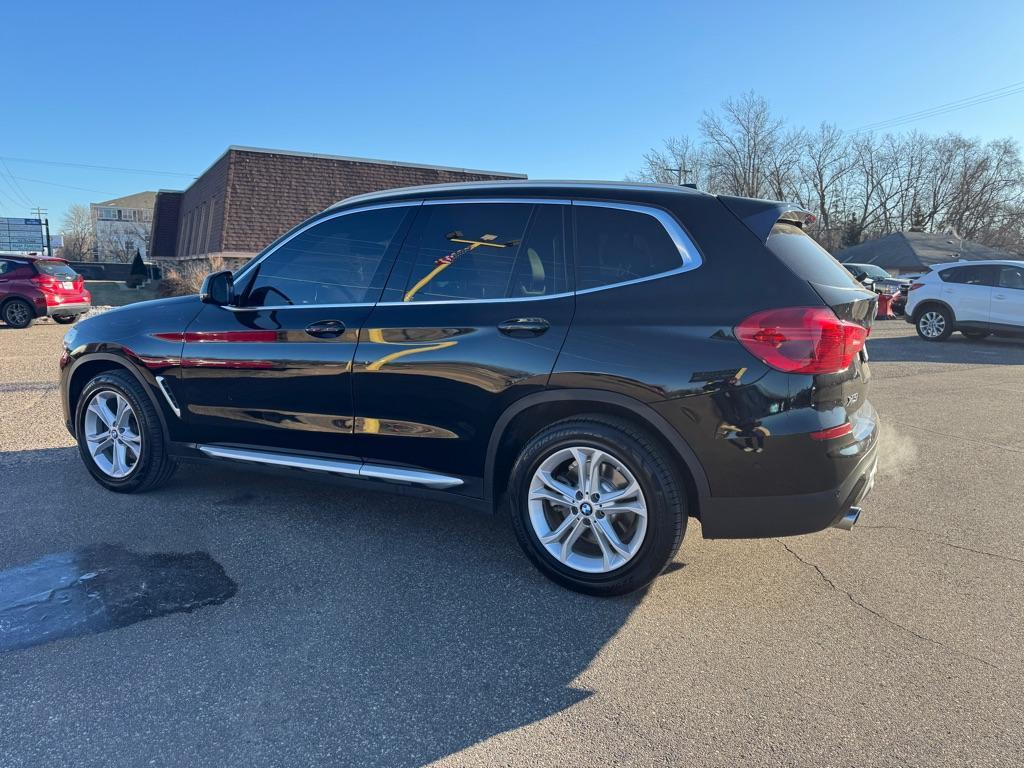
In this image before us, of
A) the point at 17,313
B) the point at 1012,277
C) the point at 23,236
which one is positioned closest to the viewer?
the point at 1012,277

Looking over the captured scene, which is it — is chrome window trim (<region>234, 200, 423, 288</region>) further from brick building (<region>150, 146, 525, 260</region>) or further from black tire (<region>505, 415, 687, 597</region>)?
brick building (<region>150, 146, 525, 260</region>)

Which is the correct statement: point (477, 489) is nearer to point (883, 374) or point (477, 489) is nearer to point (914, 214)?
point (883, 374)

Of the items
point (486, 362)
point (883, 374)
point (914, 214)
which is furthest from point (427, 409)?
point (914, 214)

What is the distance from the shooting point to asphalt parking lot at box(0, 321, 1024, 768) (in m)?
2.31

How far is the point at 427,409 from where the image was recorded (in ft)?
11.6

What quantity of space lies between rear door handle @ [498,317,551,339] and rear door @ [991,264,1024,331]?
554 inches

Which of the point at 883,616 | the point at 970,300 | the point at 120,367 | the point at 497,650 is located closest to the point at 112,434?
the point at 120,367

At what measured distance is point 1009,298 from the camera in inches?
537

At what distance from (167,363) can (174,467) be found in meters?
0.73

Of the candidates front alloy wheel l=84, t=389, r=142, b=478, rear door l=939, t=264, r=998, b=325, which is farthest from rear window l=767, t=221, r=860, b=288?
rear door l=939, t=264, r=998, b=325

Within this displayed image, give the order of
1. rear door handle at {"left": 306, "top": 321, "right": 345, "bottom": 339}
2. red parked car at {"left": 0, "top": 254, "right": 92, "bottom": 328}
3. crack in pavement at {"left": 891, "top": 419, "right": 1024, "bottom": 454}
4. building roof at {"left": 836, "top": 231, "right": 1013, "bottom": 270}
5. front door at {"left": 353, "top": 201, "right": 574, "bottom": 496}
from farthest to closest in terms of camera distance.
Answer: building roof at {"left": 836, "top": 231, "right": 1013, "bottom": 270} < red parked car at {"left": 0, "top": 254, "right": 92, "bottom": 328} < crack in pavement at {"left": 891, "top": 419, "right": 1024, "bottom": 454} < rear door handle at {"left": 306, "top": 321, "right": 345, "bottom": 339} < front door at {"left": 353, "top": 201, "right": 574, "bottom": 496}

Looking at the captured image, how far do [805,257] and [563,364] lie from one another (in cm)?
122

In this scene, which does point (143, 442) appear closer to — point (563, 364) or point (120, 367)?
point (120, 367)

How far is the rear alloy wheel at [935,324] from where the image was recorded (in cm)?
1448
